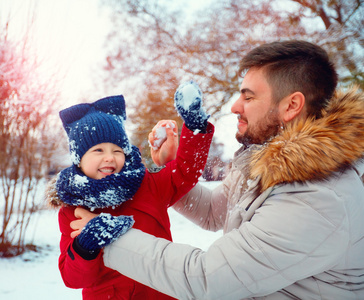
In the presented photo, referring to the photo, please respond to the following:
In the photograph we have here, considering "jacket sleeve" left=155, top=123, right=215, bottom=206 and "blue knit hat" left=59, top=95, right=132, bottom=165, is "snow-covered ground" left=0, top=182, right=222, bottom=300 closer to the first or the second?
"jacket sleeve" left=155, top=123, right=215, bottom=206

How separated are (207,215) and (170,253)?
0.83 m

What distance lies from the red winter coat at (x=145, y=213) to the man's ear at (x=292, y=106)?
1.13ft

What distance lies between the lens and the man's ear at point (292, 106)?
1.42 metres

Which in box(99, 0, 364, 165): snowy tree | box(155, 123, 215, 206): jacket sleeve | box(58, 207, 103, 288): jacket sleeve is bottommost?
box(58, 207, 103, 288): jacket sleeve

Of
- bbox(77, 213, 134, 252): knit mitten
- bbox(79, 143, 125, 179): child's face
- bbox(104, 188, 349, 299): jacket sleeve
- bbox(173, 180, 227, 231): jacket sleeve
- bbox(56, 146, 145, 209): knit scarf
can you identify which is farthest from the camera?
bbox(173, 180, 227, 231): jacket sleeve

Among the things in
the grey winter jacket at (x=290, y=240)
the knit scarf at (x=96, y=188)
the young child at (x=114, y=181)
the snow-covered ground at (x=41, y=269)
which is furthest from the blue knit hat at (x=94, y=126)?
the snow-covered ground at (x=41, y=269)

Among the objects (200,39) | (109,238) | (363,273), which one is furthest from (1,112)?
(363,273)

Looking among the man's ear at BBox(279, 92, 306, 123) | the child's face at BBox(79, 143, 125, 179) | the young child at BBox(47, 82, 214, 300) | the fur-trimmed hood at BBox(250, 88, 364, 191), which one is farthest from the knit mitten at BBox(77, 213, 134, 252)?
the man's ear at BBox(279, 92, 306, 123)

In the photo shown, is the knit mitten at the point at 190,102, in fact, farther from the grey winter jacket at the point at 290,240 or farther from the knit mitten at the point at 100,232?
the knit mitten at the point at 100,232

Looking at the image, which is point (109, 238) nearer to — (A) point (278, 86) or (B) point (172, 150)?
(B) point (172, 150)

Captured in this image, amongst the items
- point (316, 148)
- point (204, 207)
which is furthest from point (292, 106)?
point (204, 207)

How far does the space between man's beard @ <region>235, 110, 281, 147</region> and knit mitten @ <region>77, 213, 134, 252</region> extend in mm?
739

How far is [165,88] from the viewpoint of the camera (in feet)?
16.6

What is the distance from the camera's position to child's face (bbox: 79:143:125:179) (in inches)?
57.7
